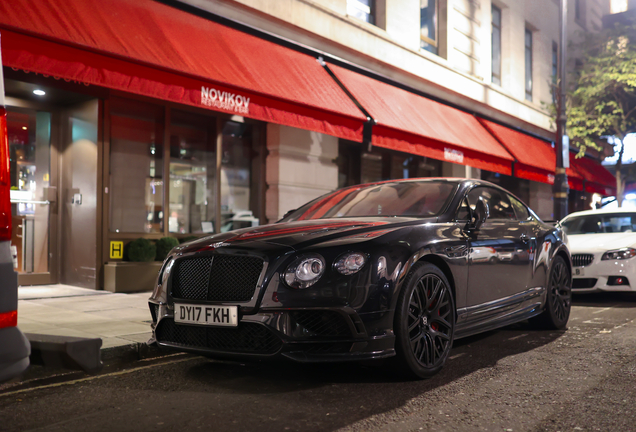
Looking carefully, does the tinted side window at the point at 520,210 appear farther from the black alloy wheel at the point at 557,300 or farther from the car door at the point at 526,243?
the black alloy wheel at the point at 557,300

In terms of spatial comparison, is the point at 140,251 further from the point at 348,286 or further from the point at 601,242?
the point at 601,242

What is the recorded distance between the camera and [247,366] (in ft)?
15.4

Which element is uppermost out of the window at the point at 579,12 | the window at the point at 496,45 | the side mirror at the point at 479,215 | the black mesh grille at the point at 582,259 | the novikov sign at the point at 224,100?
the window at the point at 579,12

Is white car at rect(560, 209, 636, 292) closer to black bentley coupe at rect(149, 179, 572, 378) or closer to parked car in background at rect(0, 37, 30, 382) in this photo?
black bentley coupe at rect(149, 179, 572, 378)

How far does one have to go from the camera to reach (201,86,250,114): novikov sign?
814 centimetres

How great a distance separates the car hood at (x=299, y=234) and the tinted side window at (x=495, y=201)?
1111 millimetres

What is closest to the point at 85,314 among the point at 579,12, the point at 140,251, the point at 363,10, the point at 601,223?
the point at 140,251

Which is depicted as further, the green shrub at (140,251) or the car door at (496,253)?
the green shrub at (140,251)

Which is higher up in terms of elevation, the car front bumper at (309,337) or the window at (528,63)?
the window at (528,63)

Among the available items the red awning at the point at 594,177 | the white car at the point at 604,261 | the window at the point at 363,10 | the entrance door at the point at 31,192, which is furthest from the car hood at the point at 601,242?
the red awning at the point at 594,177

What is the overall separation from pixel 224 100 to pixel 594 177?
678 inches

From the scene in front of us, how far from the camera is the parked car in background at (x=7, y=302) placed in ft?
8.00

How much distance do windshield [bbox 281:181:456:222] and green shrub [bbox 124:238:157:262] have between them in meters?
4.35

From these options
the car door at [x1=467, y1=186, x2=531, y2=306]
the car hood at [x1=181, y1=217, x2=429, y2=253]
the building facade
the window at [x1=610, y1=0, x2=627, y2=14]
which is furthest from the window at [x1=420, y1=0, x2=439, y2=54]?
the window at [x1=610, y1=0, x2=627, y2=14]
